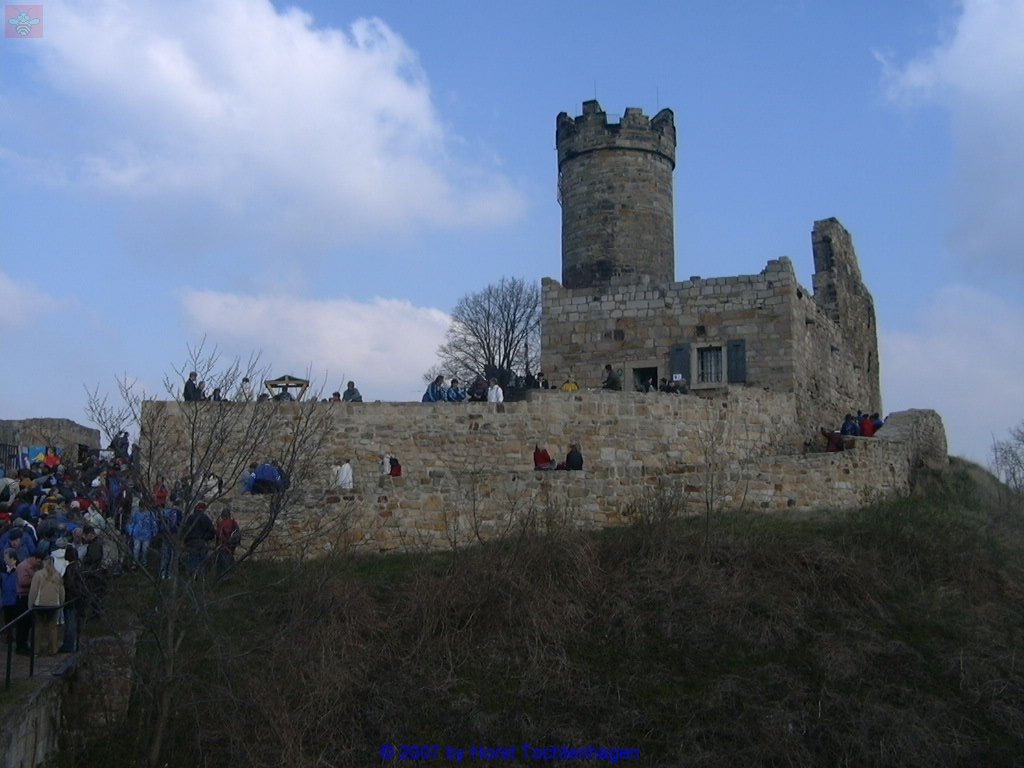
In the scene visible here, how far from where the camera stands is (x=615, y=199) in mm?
27625

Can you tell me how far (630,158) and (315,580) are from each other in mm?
16957

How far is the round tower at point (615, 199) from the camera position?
89.9 ft

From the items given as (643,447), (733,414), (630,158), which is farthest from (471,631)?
(630,158)

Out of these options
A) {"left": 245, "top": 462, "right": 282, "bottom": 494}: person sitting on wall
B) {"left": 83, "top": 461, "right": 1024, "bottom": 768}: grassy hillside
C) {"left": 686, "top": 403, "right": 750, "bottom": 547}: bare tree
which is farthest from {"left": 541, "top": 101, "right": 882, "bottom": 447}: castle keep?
{"left": 245, "top": 462, "right": 282, "bottom": 494}: person sitting on wall

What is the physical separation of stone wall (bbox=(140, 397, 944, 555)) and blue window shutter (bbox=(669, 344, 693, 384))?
6.94 feet

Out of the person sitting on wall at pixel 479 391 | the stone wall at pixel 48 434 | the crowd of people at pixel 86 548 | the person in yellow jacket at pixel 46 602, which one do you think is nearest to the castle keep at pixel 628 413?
the person sitting on wall at pixel 479 391

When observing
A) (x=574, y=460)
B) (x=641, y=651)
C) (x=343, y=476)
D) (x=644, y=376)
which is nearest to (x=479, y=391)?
(x=574, y=460)

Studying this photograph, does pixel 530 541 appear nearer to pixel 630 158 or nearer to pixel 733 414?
pixel 733 414

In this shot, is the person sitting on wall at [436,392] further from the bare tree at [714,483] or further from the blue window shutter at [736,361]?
the blue window shutter at [736,361]

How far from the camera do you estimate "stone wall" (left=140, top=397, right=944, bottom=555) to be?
1705 cm

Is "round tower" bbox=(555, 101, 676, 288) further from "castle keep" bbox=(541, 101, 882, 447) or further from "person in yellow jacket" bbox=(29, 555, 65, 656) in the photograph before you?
"person in yellow jacket" bbox=(29, 555, 65, 656)

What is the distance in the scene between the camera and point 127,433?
15602mm

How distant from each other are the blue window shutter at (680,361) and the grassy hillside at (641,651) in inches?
297

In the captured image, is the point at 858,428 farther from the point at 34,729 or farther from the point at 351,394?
the point at 34,729
